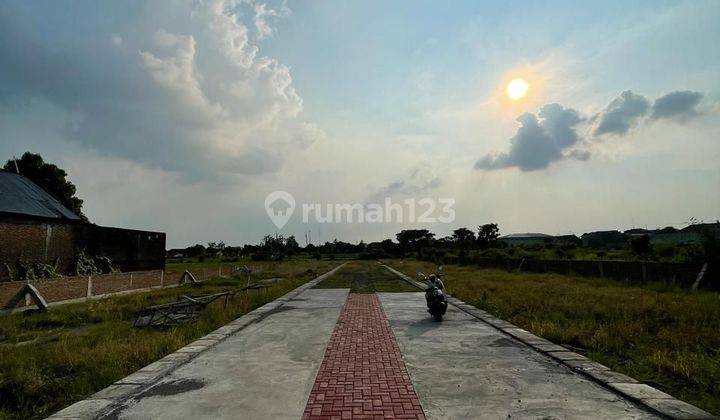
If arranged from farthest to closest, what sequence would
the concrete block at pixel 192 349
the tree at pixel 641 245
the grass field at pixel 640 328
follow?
the tree at pixel 641 245 → the concrete block at pixel 192 349 → the grass field at pixel 640 328

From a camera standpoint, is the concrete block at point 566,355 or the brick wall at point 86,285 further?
the brick wall at point 86,285

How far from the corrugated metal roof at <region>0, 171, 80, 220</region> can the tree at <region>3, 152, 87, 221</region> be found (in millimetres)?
7911

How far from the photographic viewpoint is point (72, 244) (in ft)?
72.5

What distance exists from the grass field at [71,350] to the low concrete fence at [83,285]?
0.77 metres

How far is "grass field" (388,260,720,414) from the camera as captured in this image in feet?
17.6

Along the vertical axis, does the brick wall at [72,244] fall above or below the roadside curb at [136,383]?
above

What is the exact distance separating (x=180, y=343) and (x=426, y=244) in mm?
91680

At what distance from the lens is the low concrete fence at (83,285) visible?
13055 millimetres

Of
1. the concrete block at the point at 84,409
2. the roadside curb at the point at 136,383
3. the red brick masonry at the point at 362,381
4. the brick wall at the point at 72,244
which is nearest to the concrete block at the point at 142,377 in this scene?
the roadside curb at the point at 136,383

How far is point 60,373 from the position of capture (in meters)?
6.18

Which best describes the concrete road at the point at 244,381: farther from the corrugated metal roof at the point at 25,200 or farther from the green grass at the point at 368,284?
the corrugated metal roof at the point at 25,200

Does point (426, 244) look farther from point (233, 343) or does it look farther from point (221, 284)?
point (233, 343)

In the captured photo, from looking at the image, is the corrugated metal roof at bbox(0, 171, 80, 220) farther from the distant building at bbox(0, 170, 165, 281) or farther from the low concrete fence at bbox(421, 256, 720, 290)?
the low concrete fence at bbox(421, 256, 720, 290)

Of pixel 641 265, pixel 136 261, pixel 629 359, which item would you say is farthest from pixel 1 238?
pixel 641 265
